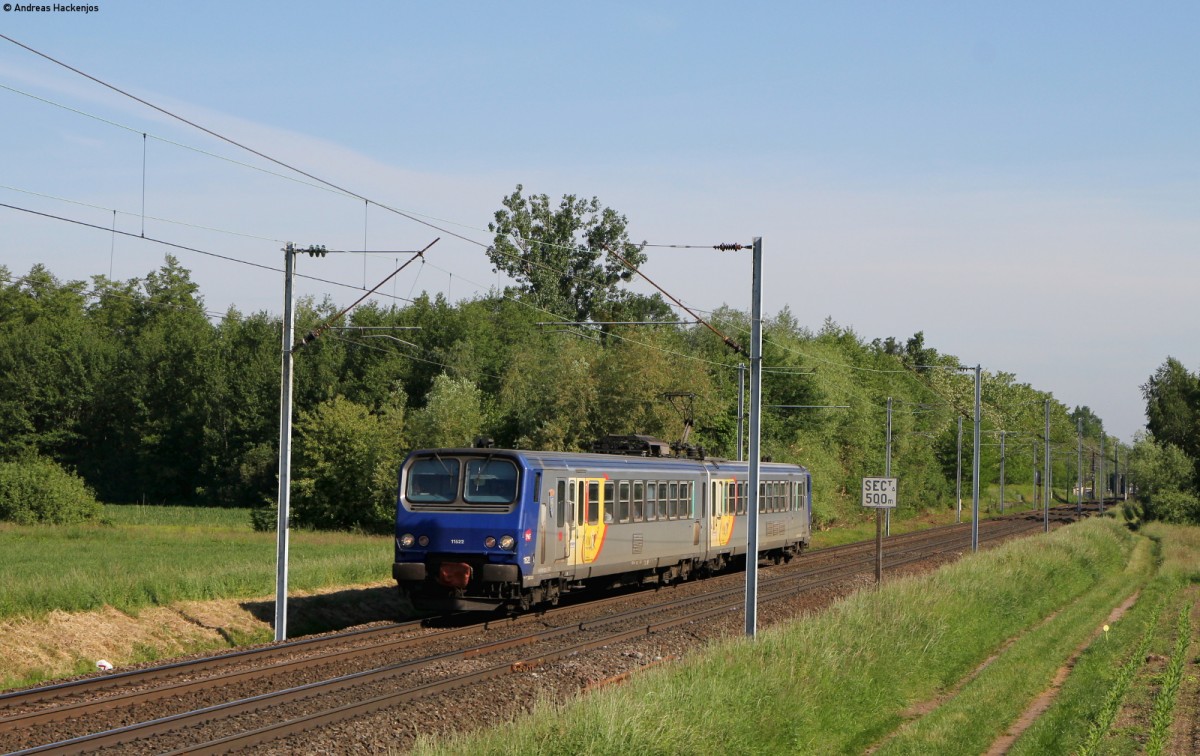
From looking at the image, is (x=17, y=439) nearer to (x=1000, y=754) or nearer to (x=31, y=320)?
(x=31, y=320)

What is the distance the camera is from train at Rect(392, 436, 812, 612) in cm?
2094

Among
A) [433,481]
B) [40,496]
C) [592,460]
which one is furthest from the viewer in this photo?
[40,496]

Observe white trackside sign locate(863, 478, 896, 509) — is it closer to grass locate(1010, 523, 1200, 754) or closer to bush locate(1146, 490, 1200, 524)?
grass locate(1010, 523, 1200, 754)

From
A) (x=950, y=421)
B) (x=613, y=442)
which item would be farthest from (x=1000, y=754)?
(x=950, y=421)

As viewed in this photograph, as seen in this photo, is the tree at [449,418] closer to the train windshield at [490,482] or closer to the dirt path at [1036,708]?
the train windshield at [490,482]

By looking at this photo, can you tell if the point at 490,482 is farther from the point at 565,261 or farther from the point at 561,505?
the point at 565,261

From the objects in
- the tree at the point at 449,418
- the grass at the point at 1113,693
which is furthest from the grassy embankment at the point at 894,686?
the tree at the point at 449,418

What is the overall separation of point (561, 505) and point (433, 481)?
2.41 m

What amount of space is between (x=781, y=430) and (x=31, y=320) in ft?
204

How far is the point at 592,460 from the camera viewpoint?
23953 mm

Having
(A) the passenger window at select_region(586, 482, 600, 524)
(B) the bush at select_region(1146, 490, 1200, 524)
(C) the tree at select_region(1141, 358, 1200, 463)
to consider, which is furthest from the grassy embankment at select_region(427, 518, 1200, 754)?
(C) the tree at select_region(1141, 358, 1200, 463)

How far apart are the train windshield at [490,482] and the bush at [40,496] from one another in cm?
3484

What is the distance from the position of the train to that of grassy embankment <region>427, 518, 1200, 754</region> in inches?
216

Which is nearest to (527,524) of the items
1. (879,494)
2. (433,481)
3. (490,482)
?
Answer: (490,482)
